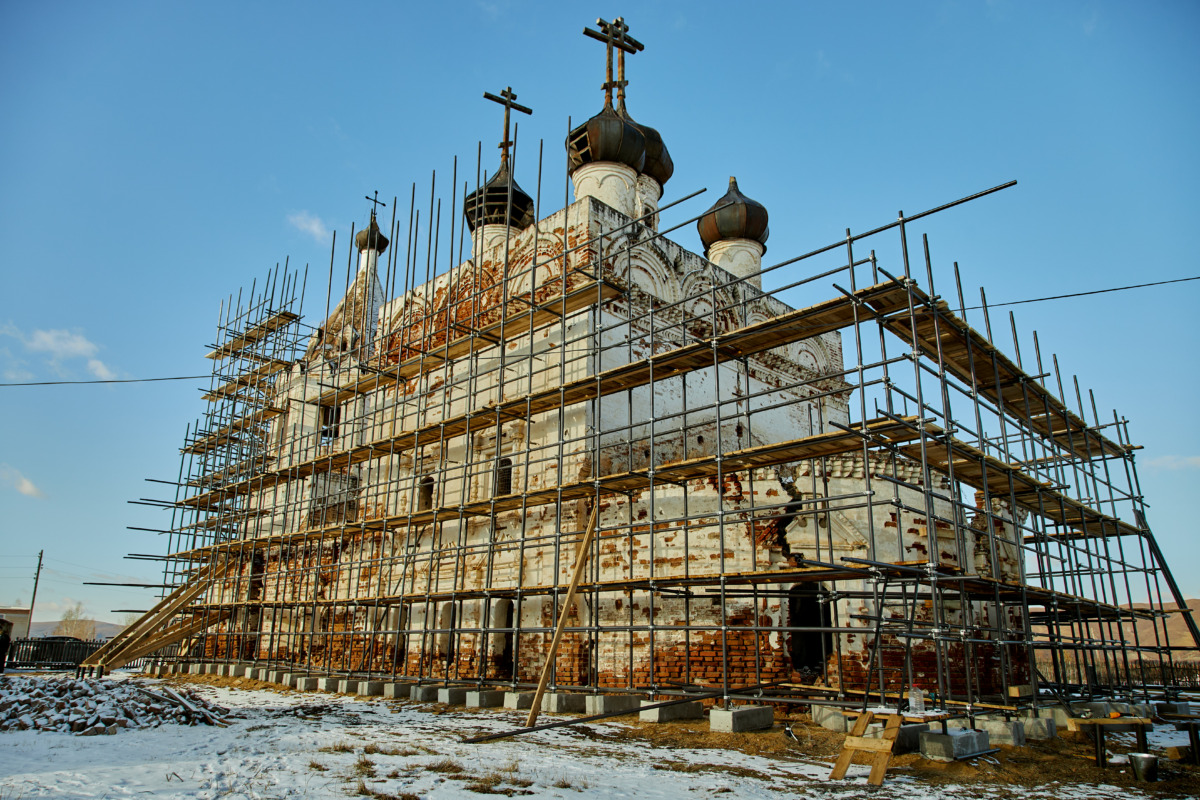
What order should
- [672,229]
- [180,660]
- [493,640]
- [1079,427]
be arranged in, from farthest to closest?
[180,660] → [493,640] → [1079,427] → [672,229]

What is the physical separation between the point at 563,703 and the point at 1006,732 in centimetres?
464

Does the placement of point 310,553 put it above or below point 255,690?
above

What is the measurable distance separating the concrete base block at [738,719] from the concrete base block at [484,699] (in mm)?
3348

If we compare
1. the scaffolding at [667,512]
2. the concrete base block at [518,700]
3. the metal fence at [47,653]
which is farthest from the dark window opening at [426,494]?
the metal fence at [47,653]

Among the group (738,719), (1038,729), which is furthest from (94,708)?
(1038,729)

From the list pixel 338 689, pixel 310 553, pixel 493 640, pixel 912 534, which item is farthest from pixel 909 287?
pixel 310 553

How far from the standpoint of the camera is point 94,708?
8836 millimetres

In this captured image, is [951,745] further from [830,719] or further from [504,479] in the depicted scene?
[504,479]

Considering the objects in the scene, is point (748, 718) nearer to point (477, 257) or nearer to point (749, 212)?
point (477, 257)

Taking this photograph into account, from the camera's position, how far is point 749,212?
20.4 meters

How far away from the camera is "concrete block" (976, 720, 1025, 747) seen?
25.0 feet

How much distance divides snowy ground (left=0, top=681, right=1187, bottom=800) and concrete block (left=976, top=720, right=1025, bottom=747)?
1440 mm

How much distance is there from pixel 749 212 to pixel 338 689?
13.9 m

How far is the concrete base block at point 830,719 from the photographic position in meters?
8.47
